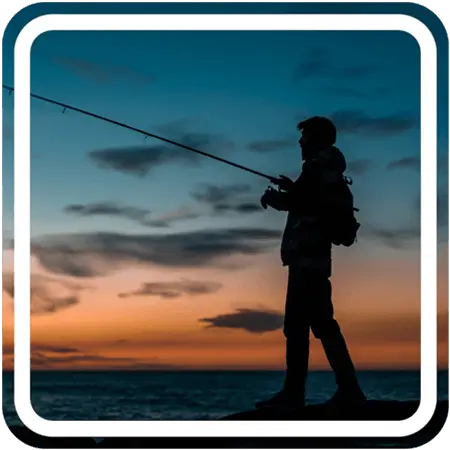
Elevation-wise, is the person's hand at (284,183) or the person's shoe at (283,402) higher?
the person's hand at (284,183)

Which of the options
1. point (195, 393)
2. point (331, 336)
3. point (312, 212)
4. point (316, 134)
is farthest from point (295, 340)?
point (195, 393)

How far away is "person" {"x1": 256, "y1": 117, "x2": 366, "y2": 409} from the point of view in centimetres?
525

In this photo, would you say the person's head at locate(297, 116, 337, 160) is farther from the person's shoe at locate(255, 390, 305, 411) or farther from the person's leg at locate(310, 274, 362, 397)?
the person's shoe at locate(255, 390, 305, 411)

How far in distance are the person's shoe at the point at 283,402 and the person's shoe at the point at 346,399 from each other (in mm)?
171

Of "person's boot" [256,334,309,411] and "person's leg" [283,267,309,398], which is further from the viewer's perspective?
"person's leg" [283,267,309,398]

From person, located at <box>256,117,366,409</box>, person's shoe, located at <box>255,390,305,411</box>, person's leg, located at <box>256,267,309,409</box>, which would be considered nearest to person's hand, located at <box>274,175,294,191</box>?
person, located at <box>256,117,366,409</box>

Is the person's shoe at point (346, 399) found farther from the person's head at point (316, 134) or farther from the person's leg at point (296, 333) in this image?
the person's head at point (316, 134)

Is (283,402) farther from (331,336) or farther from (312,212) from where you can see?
(312,212)

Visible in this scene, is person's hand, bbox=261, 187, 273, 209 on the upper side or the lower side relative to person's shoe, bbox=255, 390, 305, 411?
upper

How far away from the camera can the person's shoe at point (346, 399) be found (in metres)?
5.22

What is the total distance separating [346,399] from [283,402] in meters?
0.38

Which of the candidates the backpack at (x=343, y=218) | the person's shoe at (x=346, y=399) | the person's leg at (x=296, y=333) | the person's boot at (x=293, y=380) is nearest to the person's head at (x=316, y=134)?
the backpack at (x=343, y=218)

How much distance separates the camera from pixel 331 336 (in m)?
5.31

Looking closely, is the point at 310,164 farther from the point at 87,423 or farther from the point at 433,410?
the point at 87,423
